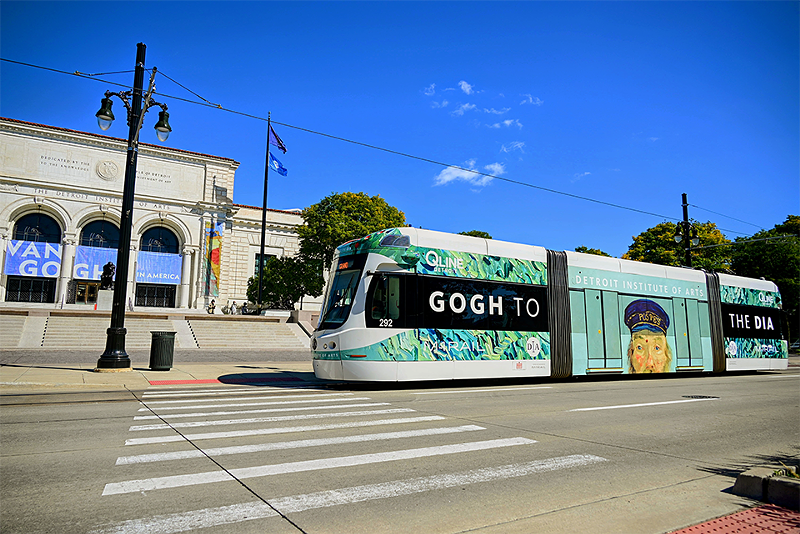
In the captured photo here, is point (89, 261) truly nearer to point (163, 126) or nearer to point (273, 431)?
point (163, 126)

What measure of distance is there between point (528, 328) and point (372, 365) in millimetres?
5041

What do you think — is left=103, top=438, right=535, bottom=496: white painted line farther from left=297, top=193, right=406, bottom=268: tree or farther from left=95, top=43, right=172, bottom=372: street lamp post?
→ left=297, top=193, right=406, bottom=268: tree

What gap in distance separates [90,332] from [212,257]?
1062 inches

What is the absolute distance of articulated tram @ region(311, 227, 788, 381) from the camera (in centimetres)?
1216

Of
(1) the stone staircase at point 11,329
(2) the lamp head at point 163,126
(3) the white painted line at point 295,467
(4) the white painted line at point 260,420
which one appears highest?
(2) the lamp head at point 163,126

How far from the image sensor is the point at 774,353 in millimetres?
22078

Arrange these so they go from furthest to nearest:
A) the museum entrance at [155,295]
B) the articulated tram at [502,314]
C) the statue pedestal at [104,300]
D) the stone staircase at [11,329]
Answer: the museum entrance at [155,295] < the statue pedestal at [104,300] < the stone staircase at [11,329] < the articulated tram at [502,314]

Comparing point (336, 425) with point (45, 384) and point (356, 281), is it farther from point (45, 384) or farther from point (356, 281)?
point (45, 384)

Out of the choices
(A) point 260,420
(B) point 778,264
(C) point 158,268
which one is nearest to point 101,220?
(C) point 158,268

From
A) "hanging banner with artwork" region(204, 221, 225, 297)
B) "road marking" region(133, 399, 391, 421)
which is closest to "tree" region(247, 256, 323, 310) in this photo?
"hanging banner with artwork" region(204, 221, 225, 297)

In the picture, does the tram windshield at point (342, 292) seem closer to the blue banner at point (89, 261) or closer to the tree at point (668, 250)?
the tree at point (668, 250)

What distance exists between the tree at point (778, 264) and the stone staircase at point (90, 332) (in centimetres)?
4662

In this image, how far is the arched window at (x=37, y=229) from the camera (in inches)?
1912

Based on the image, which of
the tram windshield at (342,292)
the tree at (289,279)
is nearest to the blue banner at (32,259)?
the tree at (289,279)
